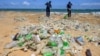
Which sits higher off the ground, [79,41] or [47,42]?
[47,42]

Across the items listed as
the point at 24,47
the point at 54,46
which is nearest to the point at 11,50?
the point at 24,47

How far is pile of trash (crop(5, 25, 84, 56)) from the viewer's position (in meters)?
9.15

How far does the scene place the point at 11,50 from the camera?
31.1ft

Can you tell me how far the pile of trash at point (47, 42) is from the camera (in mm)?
9148

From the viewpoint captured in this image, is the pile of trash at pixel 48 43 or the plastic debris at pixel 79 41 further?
the plastic debris at pixel 79 41

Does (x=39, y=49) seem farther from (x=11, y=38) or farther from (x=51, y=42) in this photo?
(x=11, y=38)

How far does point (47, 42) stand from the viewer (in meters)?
9.47

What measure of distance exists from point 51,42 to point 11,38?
267 cm

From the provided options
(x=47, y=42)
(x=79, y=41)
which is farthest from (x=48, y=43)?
(x=79, y=41)

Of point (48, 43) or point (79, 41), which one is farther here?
point (79, 41)

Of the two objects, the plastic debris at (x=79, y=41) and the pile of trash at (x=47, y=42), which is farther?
the plastic debris at (x=79, y=41)

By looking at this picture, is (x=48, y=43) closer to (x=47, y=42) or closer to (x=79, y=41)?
(x=47, y=42)

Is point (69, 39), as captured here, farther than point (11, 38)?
No

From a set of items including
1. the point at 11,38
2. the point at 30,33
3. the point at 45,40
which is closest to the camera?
the point at 45,40
